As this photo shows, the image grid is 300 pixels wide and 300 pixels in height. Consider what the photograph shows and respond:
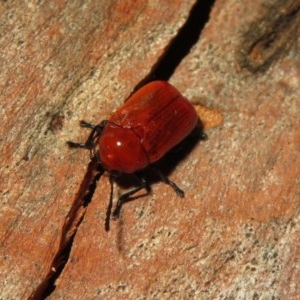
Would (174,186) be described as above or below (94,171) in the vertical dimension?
below

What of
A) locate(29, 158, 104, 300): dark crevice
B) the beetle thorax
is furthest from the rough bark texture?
the beetle thorax

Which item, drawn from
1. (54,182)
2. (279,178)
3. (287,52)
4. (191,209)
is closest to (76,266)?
(54,182)

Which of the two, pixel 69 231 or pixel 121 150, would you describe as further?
pixel 121 150

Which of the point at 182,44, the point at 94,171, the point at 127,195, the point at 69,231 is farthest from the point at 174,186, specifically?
the point at 182,44

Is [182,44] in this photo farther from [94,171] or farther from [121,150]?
[94,171]

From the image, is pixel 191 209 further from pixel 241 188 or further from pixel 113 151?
pixel 113 151

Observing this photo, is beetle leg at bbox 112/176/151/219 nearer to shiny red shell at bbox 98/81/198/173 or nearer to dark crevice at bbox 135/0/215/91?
shiny red shell at bbox 98/81/198/173

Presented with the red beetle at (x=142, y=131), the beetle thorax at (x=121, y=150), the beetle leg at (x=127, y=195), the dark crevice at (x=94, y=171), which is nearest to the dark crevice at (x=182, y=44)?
the dark crevice at (x=94, y=171)
